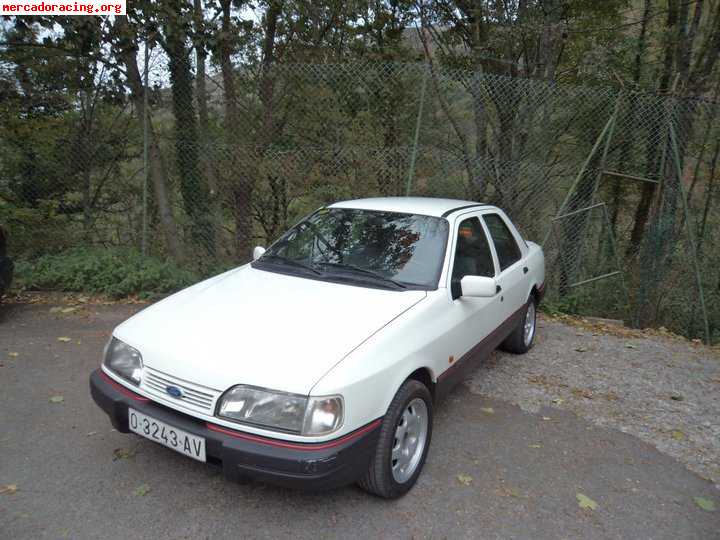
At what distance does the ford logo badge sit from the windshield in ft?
4.03

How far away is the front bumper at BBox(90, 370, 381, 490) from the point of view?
2.24 metres

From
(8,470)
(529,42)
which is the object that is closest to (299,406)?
(8,470)

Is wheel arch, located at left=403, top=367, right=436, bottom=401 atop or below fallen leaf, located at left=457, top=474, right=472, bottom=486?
atop

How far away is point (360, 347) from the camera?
8.25 ft

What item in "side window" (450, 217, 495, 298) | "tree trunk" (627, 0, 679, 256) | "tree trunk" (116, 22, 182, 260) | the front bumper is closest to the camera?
the front bumper

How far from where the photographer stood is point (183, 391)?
2459 millimetres

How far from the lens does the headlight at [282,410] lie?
2.26 m

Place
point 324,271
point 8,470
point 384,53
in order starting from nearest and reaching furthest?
point 8,470 → point 324,271 → point 384,53

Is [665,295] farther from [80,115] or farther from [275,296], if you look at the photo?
[80,115]

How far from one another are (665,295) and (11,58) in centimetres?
939

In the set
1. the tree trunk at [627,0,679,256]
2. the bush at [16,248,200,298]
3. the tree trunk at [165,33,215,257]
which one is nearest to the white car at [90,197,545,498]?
the bush at [16,248,200,298]

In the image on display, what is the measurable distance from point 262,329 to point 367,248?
114 centimetres

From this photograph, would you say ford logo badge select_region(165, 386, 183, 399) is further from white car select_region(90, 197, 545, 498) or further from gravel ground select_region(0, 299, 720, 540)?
gravel ground select_region(0, 299, 720, 540)

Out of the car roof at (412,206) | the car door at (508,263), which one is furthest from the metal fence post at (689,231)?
the car roof at (412,206)
